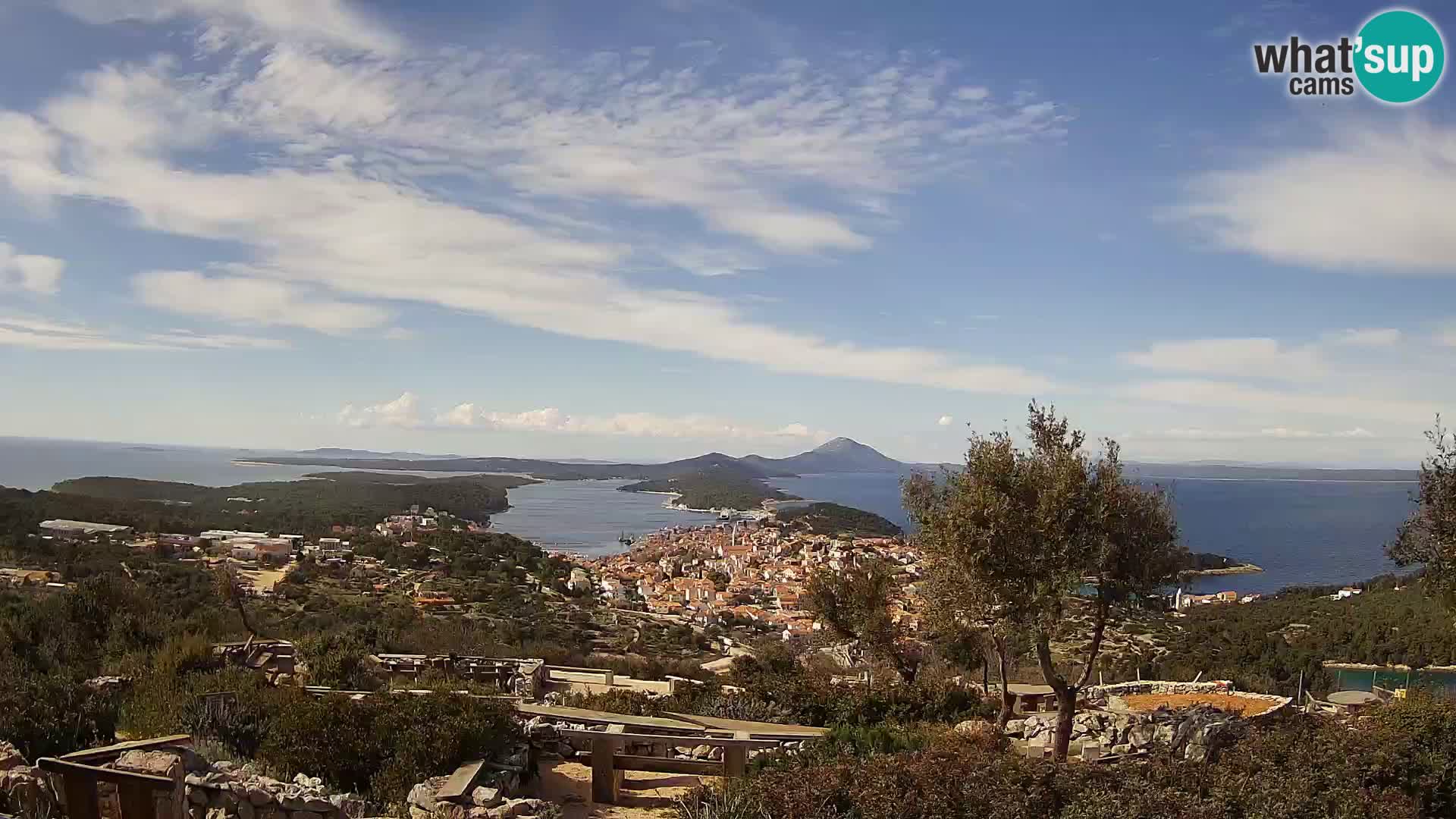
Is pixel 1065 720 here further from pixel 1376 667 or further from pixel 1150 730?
pixel 1376 667

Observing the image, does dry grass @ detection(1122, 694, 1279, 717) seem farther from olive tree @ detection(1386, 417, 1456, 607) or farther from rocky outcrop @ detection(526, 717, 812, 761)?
rocky outcrop @ detection(526, 717, 812, 761)

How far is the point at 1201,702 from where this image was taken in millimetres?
13016

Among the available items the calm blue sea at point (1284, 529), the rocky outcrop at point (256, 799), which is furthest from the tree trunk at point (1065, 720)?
the rocky outcrop at point (256, 799)

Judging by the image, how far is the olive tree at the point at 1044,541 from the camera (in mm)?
9602

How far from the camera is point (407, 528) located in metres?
47.6

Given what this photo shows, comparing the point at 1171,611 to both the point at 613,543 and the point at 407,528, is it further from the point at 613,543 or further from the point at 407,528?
the point at 613,543

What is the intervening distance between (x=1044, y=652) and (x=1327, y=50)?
7660 millimetres

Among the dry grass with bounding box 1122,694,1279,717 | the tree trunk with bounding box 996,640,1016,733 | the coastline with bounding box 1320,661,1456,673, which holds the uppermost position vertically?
the tree trunk with bounding box 996,640,1016,733

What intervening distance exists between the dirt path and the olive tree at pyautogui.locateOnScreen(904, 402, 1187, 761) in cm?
352

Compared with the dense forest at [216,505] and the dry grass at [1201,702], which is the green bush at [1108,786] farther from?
the dense forest at [216,505]

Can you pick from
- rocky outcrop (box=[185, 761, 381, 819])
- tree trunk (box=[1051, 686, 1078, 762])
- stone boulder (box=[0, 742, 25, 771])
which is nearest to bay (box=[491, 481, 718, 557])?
tree trunk (box=[1051, 686, 1078, 762])

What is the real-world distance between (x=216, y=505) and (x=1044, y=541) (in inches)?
2042

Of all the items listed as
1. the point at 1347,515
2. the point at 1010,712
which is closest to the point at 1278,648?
the point at 1010,712

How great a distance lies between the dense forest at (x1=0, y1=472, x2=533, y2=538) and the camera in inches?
1432
